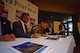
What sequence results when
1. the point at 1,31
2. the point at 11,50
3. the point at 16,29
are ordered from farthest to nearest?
1. the point at 1,31
2. the point at 16,29
3. the point at 11,50

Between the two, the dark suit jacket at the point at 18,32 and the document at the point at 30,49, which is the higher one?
the dark suit jacket at the point at 18,32

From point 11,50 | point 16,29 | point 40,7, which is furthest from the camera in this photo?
point 40,7

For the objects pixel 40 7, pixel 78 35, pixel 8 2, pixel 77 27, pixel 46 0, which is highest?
pixel 46 0

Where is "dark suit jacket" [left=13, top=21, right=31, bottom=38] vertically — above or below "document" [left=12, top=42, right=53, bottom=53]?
above

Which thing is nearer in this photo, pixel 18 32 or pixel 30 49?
pixel 30 49

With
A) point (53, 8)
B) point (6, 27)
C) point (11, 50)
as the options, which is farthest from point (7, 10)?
point (53, 8)

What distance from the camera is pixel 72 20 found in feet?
25.5

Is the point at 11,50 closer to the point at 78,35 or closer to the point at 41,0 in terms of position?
the point at 41,0

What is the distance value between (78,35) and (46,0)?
2856 millimetres

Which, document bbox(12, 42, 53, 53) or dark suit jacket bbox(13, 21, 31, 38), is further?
dark suit jacket bbox(13, 21, 31, 38)

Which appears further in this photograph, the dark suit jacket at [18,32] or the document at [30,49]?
the dark suit jacket at [18,32]

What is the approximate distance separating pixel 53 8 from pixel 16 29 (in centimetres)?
528

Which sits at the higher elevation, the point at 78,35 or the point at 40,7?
the point at 40,7

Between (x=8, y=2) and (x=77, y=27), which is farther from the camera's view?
(x=77, y=27)
